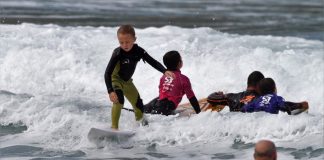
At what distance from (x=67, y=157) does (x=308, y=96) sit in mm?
5398

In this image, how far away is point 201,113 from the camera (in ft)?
30.2

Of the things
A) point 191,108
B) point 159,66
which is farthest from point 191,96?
point 191,108

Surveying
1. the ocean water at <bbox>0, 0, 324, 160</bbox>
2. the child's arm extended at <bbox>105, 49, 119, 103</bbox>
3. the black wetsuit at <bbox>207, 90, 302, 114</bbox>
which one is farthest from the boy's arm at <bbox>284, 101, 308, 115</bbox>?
the child's arm extended at <bbox>105, 49, 119, 103</bbox>

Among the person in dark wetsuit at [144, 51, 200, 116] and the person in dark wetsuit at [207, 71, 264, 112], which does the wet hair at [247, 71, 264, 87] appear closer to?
the person in dark wetsuit at [207, 71, 264, 112]

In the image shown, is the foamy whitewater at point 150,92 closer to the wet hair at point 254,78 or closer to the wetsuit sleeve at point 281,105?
the wetsuit sleeve at point 281,105

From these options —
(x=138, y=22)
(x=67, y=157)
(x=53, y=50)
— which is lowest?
(x=67, y=157)

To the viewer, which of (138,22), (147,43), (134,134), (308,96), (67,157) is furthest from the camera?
(138,22)

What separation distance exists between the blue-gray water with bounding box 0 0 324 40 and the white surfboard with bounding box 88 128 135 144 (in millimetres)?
10218

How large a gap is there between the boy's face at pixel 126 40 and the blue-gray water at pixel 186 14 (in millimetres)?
10149

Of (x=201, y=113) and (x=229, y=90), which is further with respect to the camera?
(x=229, y=90)

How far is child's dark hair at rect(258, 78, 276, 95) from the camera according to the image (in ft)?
30.3

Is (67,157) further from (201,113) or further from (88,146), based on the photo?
(201,113)

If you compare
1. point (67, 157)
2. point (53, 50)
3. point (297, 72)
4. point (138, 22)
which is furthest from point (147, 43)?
point (67, 157)

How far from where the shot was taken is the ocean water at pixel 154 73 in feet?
28.6
